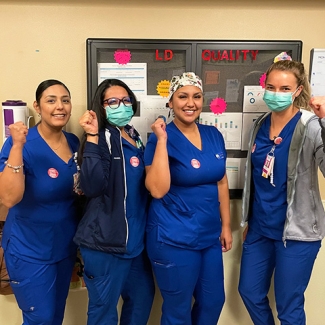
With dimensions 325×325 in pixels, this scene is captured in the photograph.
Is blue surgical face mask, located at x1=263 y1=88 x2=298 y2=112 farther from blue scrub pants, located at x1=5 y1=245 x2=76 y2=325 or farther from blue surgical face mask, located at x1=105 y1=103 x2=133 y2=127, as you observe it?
blue scrub pants, located at x1=5 y1=245 x2=76 y2=325

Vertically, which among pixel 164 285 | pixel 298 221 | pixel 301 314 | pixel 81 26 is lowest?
pixel 301 314

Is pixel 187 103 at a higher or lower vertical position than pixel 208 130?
higher

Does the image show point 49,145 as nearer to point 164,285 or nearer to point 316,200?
point 164,285

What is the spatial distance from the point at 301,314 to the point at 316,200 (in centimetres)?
56

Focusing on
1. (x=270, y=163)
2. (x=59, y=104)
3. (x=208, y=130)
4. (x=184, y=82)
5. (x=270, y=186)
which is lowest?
(x=270, y=186)

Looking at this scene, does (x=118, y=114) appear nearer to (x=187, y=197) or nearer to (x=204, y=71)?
(x=187, y=197)

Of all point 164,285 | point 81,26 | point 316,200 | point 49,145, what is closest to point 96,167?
point 49,145

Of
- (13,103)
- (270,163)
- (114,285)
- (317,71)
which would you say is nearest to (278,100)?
(270,163)

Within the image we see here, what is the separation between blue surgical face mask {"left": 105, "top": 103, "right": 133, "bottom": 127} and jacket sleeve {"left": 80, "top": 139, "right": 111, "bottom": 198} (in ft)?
0.51

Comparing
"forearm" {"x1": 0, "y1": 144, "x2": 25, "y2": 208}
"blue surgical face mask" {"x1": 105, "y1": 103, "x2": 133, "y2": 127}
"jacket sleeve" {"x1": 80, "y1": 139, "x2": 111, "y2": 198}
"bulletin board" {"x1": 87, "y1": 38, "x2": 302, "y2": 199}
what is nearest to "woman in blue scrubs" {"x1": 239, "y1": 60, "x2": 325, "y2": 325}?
"bulletin board" {"x1": 87, "y1": 38, "x2": 302, "y2": 199}

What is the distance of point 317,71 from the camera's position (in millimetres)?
1983

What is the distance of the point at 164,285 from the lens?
169 cm

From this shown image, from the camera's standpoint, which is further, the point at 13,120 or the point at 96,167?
the point at 13,120

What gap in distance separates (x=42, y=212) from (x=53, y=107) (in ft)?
1.50
